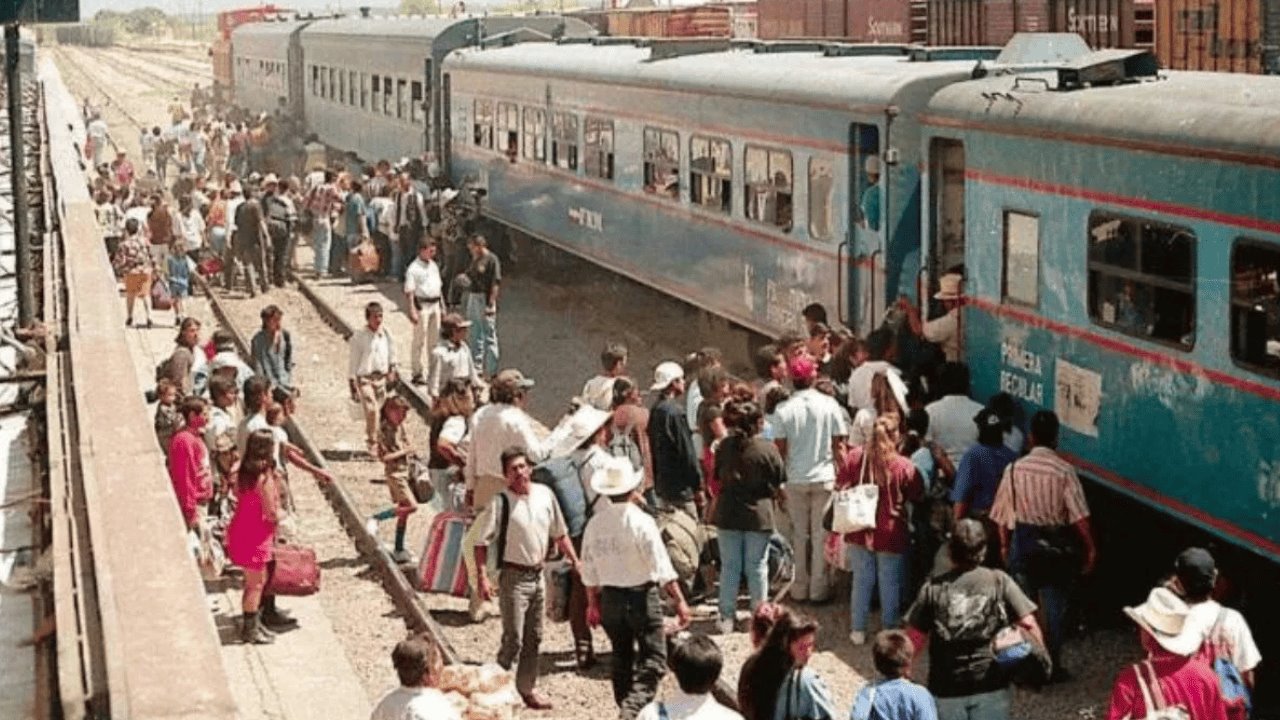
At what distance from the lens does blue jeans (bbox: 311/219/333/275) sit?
3061cm

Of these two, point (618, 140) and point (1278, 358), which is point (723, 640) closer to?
point (1278, 358)

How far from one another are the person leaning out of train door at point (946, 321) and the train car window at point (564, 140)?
427 inches

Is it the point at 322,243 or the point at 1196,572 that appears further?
the point at 322,243

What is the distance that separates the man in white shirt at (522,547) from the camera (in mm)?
10836

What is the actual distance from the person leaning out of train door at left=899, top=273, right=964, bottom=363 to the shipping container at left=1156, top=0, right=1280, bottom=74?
6621 mm

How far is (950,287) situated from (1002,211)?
3.23ft

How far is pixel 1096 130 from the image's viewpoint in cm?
1189

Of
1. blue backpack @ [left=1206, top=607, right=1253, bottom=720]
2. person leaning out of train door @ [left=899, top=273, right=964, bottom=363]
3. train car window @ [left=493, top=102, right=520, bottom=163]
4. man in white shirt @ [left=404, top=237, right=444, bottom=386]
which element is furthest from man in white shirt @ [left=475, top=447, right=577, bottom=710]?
train car window @ [left=493, top=102, right=520, bottom=163]

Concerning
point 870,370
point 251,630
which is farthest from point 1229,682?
point 251,630

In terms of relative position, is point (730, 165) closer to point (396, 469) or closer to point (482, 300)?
point (482, 300)

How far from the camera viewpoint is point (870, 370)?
1345cm

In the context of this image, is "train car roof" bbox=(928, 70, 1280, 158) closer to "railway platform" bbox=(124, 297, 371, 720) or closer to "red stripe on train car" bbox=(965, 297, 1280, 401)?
"red stripe on train car" bbox=(965, 297, 1280, 401)

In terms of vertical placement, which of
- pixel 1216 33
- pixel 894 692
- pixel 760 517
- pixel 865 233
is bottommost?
pixel 760 517

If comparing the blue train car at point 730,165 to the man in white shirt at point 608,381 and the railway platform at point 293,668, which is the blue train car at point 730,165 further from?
the railway platform at point 293,668
